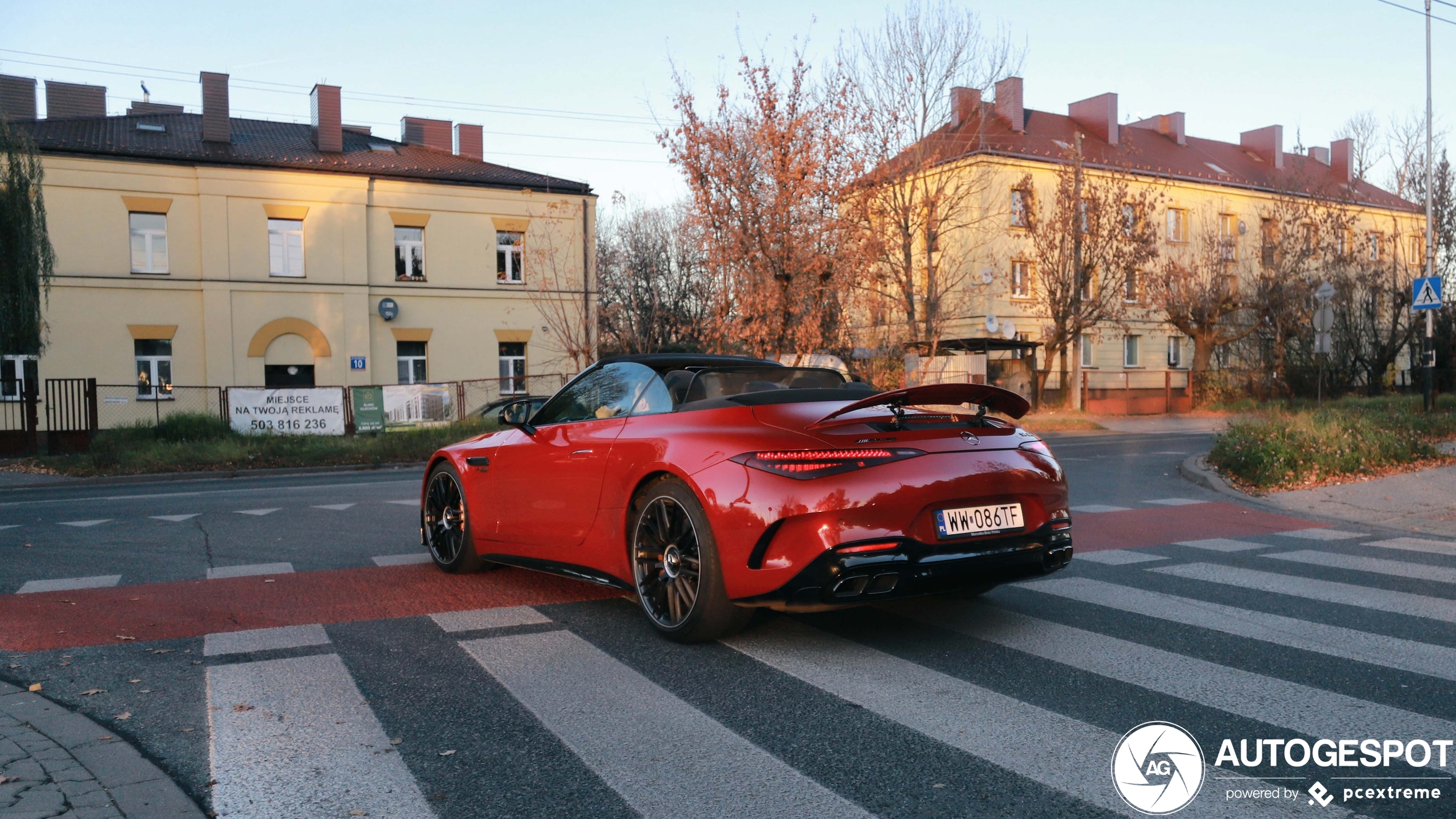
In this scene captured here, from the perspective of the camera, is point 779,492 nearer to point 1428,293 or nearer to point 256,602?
point 256,602

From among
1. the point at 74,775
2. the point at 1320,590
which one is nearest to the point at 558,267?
the point at 1320,590

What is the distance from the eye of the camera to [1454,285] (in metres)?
34.8

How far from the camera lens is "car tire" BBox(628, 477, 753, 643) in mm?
4922

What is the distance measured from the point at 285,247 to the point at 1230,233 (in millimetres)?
41509

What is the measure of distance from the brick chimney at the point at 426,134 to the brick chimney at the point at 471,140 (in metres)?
0.59

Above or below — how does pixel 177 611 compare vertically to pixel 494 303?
below

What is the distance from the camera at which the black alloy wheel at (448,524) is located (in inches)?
279

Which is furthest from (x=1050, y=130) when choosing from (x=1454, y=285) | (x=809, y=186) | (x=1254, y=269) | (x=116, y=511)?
(x=116, y=511)

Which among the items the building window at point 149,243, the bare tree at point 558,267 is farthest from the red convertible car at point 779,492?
the building window at point 149,243

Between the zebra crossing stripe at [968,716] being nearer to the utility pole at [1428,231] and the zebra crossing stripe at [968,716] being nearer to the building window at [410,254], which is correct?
the utility pole at [1428,231]

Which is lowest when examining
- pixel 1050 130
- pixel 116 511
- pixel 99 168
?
pixel 116 511

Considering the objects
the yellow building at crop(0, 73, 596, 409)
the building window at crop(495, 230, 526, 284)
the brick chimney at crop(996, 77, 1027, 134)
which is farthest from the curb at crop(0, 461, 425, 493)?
the brick chimney at crop(996, 77, 1027, 134)

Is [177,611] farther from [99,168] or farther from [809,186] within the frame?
[99,168]

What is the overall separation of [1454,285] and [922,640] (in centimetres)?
3764
